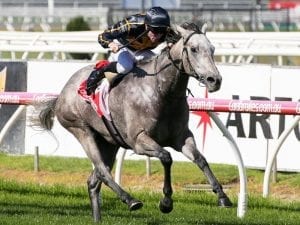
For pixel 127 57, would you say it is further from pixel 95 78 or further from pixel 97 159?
pixel 97 159

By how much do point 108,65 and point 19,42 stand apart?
330 inches

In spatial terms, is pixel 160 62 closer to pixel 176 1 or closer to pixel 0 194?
pixel 0 194

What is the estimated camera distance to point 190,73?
7.14 m

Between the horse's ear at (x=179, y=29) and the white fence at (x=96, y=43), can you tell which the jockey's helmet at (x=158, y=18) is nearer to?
the horse's ear at (x=179, y=29)

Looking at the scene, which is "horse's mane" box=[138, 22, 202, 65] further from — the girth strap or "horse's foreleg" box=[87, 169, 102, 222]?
"horse's foreleg" box=[87, 169, 102, 222]

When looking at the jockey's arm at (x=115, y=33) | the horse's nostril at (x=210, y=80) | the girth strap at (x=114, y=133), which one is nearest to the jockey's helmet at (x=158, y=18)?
the jockey's arm at (x=115, y=33)

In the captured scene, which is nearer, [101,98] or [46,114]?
[101,98]

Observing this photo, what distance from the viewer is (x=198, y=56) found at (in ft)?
23.2

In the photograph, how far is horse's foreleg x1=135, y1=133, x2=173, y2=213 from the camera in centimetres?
726

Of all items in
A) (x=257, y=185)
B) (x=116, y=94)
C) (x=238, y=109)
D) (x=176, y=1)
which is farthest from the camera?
(x=176, y=1)

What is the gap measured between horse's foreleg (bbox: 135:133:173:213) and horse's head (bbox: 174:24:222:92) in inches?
22.5

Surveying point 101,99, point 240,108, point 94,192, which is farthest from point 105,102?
point 240,108

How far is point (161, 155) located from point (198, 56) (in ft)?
2.45

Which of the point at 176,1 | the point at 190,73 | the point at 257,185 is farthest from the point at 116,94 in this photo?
the point at 176,1
